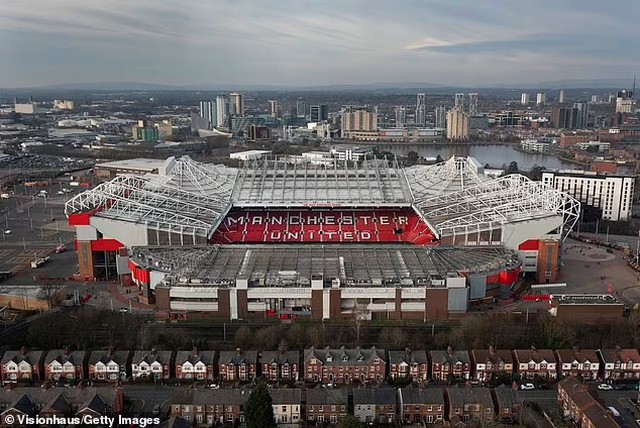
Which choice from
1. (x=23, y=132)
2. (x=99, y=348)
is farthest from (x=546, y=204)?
(x=23, y=132)

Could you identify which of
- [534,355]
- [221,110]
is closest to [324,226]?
[534,355]

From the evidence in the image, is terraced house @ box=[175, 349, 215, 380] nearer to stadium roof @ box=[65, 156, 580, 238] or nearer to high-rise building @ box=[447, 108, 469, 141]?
stadium roof @ box=[65, 156, 580, 238]

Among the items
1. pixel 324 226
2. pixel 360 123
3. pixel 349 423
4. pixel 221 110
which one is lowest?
pixel 349 423

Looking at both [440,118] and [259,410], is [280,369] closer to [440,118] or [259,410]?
[259,410]

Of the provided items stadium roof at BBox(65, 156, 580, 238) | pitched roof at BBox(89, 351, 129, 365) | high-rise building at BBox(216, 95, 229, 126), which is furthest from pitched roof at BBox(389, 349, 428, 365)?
high-rise building at BBox(216, 95, 229, 126)

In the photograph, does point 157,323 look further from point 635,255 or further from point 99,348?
point 635,255

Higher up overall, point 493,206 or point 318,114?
point 318,114

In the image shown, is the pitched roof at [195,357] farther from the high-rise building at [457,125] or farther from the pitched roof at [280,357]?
the high-rise building at [457,125]
